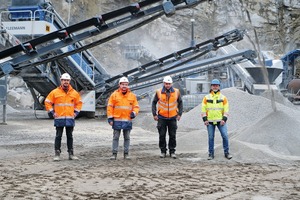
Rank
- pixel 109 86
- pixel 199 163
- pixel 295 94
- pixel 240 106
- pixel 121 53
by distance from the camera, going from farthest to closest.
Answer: pixel 121 53 → pixel 295 94 → pixel 109 86 → pixel 240 106 → pixel 199 163

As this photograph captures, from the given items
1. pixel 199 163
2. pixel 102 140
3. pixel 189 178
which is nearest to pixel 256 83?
pixel 102 140

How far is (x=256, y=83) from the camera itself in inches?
842

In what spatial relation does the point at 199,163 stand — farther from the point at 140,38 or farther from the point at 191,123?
the point at 140,38

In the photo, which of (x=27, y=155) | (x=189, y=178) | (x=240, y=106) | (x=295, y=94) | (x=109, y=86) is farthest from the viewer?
(x=295, y=94)

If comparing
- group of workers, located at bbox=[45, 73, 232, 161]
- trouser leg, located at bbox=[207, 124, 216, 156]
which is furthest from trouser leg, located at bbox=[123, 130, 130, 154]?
trouser leg, located at bbox=[207, 124, 216, 156]

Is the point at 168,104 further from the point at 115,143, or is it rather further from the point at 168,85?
the point at 115,143

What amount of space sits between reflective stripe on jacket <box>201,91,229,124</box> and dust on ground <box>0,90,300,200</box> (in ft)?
2.32

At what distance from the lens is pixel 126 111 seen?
8.50 meters

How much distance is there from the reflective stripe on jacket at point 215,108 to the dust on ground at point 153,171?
707 millimetres

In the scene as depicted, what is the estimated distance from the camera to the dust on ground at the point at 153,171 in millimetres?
5402

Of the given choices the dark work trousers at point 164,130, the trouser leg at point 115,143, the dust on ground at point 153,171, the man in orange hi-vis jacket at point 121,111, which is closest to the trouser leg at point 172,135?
the dark work trousers at point 164,130

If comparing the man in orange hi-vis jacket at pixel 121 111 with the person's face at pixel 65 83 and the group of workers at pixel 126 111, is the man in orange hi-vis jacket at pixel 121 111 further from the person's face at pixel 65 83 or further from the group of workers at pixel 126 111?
the person's face at pixel 65 83

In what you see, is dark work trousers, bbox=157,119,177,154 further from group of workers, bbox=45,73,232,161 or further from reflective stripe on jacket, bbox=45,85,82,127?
reflective stripe on jacket, bbox=45,85,82,127

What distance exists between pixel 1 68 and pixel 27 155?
4739mm
